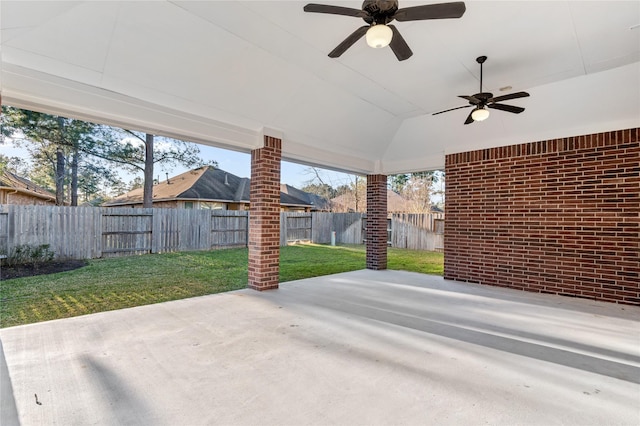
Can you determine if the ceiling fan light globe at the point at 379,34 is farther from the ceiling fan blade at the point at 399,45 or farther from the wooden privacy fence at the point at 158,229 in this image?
the wooden privacy fence at the point at 158,229

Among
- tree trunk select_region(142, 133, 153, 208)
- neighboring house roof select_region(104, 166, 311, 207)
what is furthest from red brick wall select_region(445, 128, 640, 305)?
neighboring house roof select_region(104, 166, 311, 207)

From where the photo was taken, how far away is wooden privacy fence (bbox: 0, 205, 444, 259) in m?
7.26

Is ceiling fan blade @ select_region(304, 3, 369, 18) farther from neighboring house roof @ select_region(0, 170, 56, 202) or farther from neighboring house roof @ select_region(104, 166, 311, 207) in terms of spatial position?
neighboring house roof @ select_region(104, 166, 311, 207)

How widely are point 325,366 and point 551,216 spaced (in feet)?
16.2

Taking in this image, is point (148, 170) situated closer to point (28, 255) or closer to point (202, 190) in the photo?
point (202, 190)

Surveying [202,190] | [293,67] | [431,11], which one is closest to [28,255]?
[293,67]

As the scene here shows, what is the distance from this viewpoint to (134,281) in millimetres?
5871

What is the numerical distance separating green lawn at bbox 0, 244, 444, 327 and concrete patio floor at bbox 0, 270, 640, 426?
83 centimetres

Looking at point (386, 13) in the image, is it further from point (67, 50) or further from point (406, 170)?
point (406, 170)

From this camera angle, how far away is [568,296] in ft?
16.2

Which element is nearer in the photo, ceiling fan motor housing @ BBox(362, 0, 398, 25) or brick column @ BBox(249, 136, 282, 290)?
ceiling fan motor housing @ BBox(362, 0, 398, 25)

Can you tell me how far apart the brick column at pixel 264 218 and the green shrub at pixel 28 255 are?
5.52 metres

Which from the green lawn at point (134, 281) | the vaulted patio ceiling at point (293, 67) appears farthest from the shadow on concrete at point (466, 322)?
the vaulted patio ceiling at point (293, 67)

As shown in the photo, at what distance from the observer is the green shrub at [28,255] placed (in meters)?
6.69
